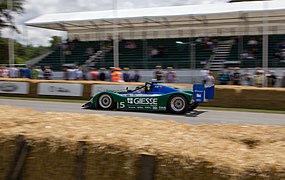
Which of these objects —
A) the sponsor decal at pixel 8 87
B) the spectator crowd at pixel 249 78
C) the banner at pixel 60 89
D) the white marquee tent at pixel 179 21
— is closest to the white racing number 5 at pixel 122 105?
the banner at pixel 60 89

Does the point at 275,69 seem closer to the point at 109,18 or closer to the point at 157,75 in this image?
the point at 157,75

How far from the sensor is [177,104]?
14438 mm

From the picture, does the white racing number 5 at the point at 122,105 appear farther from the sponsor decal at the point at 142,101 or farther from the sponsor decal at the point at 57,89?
the sponsor decal at the point at 57,89

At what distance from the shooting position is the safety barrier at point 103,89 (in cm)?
1677

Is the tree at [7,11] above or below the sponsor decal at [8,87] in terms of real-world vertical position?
above

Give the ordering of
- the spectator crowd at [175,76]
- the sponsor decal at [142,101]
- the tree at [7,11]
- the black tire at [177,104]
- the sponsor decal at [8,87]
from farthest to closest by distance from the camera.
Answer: the tree at [7,11] < the sponsor decal at [8,87] < the spectator crowd at [175,76] < the sponsor decal at [142,101] < the black tire at [177,104]

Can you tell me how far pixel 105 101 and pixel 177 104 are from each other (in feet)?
9.07

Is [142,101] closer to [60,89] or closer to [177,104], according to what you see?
[177,104]

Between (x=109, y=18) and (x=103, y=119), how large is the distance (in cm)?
2519

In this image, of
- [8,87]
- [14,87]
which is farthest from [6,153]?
[8,87]

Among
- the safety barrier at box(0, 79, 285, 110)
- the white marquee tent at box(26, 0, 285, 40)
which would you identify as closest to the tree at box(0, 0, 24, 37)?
the white marquee tent at box(26, 0, 285, 40)

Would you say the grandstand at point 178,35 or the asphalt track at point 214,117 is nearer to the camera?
the asphalt track at point 214,117

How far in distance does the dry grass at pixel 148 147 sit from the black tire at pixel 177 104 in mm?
9253

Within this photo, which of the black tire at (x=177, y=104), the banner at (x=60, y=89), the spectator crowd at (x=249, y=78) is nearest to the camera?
the black tire at (x=177, y=104)
